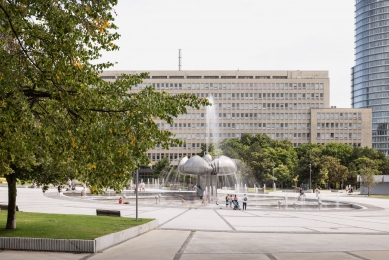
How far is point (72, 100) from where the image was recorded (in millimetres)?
13133

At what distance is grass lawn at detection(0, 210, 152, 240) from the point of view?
18.6m

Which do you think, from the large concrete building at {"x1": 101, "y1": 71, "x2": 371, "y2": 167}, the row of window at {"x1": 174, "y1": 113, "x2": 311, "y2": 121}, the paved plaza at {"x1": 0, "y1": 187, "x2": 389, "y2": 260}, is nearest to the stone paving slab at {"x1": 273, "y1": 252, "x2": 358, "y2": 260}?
the paved plaza at {"x1": 0, "y1": 187, "x2": 389, "y2": 260}

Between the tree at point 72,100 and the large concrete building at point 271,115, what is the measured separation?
147 meters

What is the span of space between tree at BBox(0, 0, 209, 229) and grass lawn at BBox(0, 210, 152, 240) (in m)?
4.11

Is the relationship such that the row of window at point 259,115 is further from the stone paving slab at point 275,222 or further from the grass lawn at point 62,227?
the grass lawn at point 62,227

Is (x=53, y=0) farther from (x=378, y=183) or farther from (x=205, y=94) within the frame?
(x=205, y=94)

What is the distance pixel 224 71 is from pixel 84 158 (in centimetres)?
16210

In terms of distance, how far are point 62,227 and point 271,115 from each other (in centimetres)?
14674

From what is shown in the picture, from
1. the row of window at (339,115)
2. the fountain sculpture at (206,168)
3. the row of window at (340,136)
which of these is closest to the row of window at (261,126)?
the row of window at (339,115)

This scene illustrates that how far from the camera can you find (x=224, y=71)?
174625mm

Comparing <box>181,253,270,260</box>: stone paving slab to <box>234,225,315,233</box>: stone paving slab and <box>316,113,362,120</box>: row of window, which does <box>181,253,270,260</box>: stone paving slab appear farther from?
<box>316,113,362,120</box>: row of window

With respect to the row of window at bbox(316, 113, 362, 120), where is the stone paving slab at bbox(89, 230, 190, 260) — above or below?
below

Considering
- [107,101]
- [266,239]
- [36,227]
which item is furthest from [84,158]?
[266,239]

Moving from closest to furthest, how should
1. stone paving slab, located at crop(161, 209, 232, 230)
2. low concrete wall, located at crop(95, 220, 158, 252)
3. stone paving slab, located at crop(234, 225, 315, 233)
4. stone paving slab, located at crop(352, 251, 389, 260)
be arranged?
stone paving slab, located at crop(352, 251, 389, 260) < low concrete wall, located at crop(95, 220, 158, 252) < stone paving slab, located at crop(234, 225, 315, 233) < stone paving slab, located at crop(161, 209, 232, 230)
